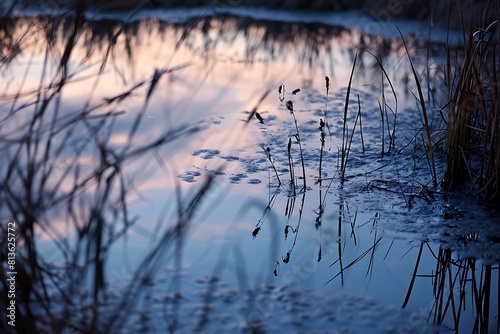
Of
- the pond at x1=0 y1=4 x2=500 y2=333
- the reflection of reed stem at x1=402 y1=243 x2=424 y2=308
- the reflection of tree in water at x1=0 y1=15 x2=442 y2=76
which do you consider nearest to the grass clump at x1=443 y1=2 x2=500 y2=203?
the pond at x1=0 y1=4 x2=500 y2=333

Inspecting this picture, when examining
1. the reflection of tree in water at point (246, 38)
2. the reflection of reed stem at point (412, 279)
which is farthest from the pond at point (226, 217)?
the reflection of tree in water at point (246, 38)

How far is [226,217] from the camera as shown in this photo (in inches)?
86.5

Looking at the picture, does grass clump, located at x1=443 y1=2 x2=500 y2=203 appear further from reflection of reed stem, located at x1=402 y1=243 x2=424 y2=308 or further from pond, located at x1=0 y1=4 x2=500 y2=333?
reflection of reed stem, located at x1=402 y1=243 x2=424 y2=308

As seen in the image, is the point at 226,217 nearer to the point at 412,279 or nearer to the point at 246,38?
the point at 412,279

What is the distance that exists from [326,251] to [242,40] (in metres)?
3.79

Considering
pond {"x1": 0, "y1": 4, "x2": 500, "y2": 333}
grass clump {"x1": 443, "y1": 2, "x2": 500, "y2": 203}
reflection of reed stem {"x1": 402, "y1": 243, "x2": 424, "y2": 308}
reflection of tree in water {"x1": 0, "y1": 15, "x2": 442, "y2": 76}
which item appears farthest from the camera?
Result: reflection of tree in water {"x1": 0, "y1": 15, "x2": 442, "y2": 76}

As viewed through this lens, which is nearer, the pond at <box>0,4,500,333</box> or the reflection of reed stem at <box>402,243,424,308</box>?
the pond at <box>0,4,500,333</box>

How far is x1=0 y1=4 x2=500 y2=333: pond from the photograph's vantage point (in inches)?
56.8

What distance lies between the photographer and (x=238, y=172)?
2.53m

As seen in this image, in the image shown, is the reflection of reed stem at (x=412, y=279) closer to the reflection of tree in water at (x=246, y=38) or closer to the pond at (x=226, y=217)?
the pond at (x=226, y=217)

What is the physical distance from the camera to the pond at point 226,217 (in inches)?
56.8

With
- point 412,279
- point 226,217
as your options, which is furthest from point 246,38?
point 412,279

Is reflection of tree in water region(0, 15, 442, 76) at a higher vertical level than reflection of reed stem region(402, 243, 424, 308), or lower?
higher

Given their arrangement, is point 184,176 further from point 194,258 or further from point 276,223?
point 194,258
